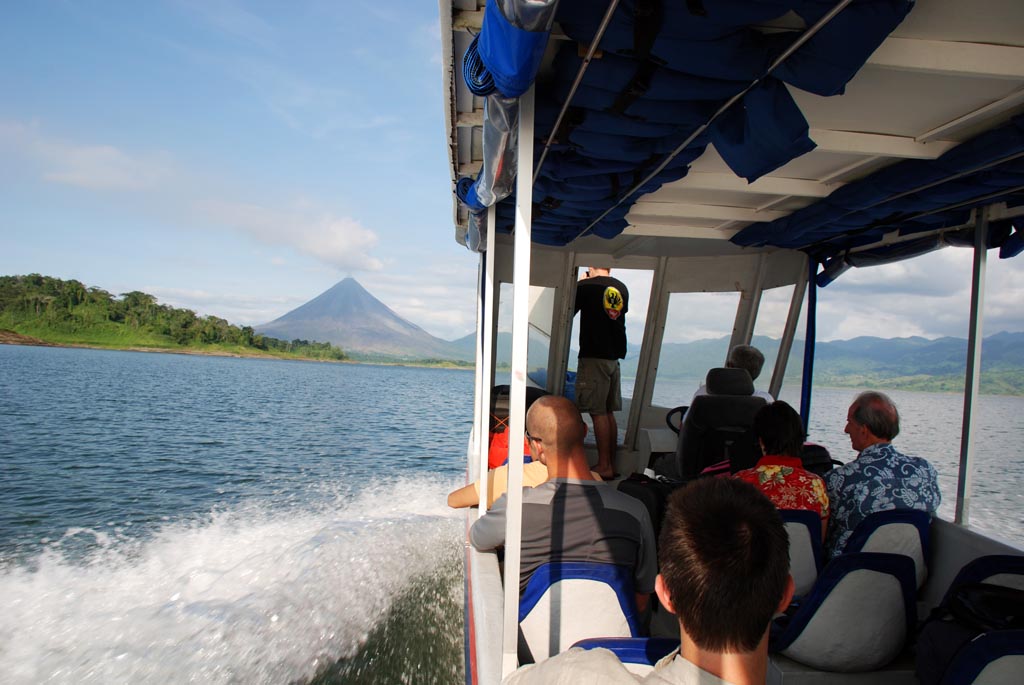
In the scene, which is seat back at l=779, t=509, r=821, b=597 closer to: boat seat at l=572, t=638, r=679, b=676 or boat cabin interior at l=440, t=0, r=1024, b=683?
boat cabin interior at l=440, t=0, r=1024, b=683

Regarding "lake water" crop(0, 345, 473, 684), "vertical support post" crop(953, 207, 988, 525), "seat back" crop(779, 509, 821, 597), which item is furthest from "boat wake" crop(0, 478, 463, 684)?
"vertical support post" crop(953, 207, 988, 525)

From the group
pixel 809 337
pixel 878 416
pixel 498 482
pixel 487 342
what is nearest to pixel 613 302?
pixel 809 337

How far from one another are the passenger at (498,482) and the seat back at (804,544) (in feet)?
2.67

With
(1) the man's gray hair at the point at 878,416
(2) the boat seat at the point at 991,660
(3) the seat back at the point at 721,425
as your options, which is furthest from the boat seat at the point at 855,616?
(3) the seat back at the point at 721,425

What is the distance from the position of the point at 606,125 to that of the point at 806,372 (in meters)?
4.24

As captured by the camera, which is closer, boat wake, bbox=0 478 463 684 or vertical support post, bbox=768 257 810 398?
boat wake, bbox=0 478 463 684

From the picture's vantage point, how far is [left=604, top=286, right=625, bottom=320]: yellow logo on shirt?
20.7ft

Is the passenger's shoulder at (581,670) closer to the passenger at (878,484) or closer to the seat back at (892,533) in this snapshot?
the seat back at (892,533)

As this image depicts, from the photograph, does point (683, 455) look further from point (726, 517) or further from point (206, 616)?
point (206, 616)

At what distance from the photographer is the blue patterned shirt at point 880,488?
2.74 m

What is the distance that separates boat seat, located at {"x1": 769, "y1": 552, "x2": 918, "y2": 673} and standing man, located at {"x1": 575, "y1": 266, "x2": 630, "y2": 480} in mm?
4017

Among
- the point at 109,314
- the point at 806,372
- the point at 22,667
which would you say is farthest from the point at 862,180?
the point at 109,314

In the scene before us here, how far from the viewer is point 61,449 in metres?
15.4

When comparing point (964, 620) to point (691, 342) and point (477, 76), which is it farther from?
point (691, 342)
